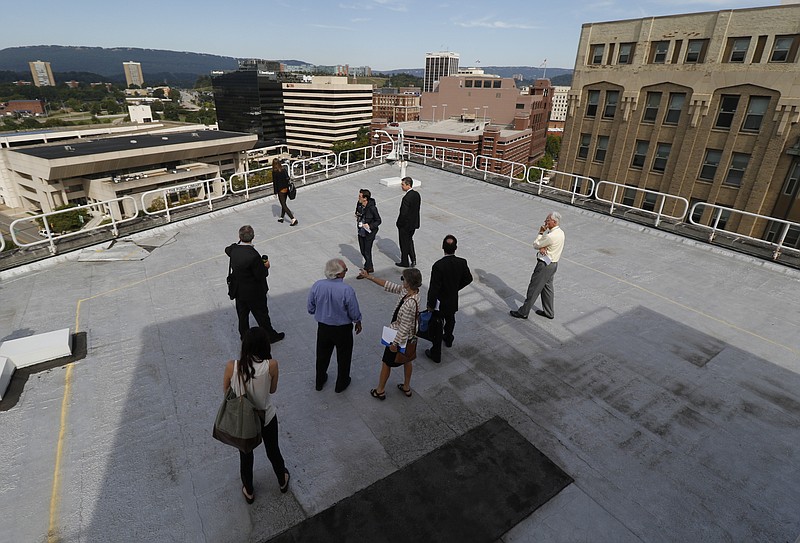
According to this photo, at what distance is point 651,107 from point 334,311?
98.0ft

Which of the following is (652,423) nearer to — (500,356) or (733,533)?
(733,533)

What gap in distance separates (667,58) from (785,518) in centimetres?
2899

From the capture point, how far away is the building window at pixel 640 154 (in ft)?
88.0

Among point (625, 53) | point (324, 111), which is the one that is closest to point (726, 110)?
point (625, 53)

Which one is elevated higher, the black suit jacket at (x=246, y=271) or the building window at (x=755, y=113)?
the building window at (x=755, y=113)

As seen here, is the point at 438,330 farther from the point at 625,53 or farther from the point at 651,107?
the point at 625,53

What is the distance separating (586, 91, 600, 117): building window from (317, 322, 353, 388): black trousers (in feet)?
101

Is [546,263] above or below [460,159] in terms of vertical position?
below

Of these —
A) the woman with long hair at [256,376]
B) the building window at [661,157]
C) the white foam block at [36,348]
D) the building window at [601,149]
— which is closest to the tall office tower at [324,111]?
the building window at [601,149]

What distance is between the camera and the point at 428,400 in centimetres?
499

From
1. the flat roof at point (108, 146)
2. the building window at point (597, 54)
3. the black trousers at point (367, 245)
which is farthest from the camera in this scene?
the flat roof at point (108, 146)

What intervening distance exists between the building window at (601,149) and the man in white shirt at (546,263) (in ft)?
88.5

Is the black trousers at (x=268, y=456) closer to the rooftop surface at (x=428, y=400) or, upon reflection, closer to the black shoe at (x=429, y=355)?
the rooftop surface at (x=428, y=400)

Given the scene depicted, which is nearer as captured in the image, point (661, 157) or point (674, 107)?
point (674, 107)
